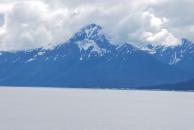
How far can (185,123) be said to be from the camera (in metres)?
128

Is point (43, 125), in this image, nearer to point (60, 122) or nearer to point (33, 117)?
point (60, 122)

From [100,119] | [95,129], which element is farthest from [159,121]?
[95,129]

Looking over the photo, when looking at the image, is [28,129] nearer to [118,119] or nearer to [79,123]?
[79,123]

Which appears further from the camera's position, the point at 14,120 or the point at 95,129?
the point at 14,120

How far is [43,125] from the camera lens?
118 metres

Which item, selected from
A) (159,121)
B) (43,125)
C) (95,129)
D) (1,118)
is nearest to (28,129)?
(43,125)

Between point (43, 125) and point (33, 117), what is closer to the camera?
point (43, 125)

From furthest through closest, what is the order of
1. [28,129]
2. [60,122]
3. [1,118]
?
[1,118] < [60,122] < [28,129]

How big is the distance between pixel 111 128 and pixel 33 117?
32.2 metres

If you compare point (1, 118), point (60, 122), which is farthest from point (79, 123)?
point (1, 118)

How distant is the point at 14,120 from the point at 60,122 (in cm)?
1209

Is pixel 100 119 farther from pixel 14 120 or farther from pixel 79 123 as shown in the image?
pixel 14 120

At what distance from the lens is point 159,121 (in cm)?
13150

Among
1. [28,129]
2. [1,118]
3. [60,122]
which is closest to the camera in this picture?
[28,129]
